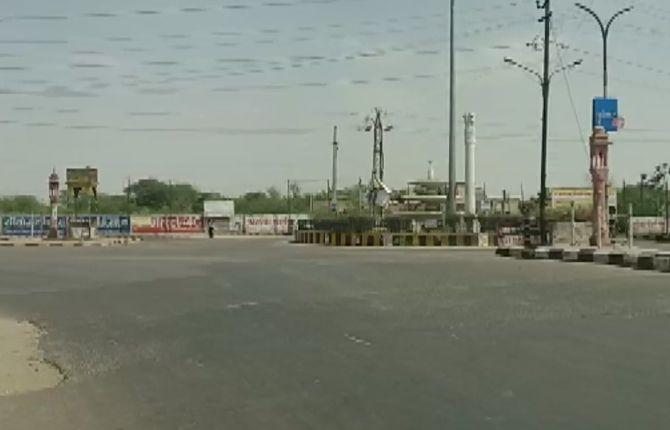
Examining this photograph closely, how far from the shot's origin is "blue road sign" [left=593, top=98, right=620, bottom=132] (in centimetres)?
4259

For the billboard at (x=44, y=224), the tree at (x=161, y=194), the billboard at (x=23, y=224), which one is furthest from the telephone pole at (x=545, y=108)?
the tree at (x=161, y=194)

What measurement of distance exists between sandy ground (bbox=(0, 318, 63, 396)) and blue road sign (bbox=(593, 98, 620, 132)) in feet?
100

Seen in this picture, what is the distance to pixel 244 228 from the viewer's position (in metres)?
111

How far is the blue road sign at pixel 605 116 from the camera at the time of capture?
4259 centimetres

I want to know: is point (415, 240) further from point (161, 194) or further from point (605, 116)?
point (161, 194)

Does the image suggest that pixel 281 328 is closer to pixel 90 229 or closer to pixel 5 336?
pixel 5 336

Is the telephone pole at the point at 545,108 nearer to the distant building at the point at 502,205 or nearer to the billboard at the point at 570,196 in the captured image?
the billboard at the point at 570,196

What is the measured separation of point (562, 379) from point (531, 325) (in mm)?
4910

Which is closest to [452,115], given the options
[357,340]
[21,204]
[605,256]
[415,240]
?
[415,240]

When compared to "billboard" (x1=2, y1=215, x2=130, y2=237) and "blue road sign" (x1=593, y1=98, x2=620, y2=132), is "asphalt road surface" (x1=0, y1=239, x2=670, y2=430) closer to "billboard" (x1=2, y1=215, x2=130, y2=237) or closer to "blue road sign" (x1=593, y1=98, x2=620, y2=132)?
"blue road sign" (x1=593, y1=98, x2=620, y2=132)

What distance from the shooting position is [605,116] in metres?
42.7

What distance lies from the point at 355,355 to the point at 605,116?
3317cm

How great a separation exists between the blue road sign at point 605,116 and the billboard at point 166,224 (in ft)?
236

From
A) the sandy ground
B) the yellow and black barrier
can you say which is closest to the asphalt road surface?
the sandy ground
